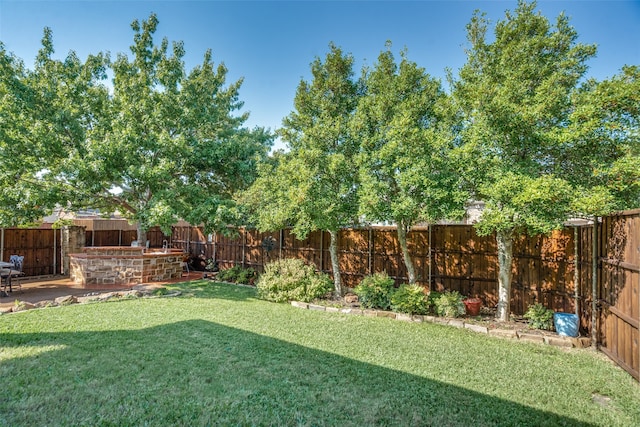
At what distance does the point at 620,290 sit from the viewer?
5.21m

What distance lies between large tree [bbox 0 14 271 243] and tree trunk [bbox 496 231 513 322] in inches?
279

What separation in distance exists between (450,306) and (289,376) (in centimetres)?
450

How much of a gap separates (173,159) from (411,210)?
7970 millimetres

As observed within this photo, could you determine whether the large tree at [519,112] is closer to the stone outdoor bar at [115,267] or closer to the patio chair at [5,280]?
the stone outdoor bar at [115,267]

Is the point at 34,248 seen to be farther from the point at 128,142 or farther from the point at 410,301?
the point at 410,301

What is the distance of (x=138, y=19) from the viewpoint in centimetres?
1212

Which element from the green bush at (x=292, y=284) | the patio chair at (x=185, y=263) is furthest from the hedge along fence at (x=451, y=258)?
the patio chair at (x=185, y=263)

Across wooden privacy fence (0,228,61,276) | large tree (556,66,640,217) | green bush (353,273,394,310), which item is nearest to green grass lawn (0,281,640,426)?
green bush (353,273,394,310)

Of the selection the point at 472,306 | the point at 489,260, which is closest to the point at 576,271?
Answer: the point at 489,260

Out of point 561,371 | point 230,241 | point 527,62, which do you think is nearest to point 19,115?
point 230,241

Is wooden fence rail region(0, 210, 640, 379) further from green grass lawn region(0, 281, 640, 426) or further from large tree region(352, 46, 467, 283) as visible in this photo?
large tree region(352, 46, 467, 283)

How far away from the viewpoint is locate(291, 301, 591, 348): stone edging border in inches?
239

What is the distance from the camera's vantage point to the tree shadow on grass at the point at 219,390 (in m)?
3.52

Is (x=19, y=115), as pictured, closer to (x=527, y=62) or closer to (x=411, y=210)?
(x=411, y=210)
